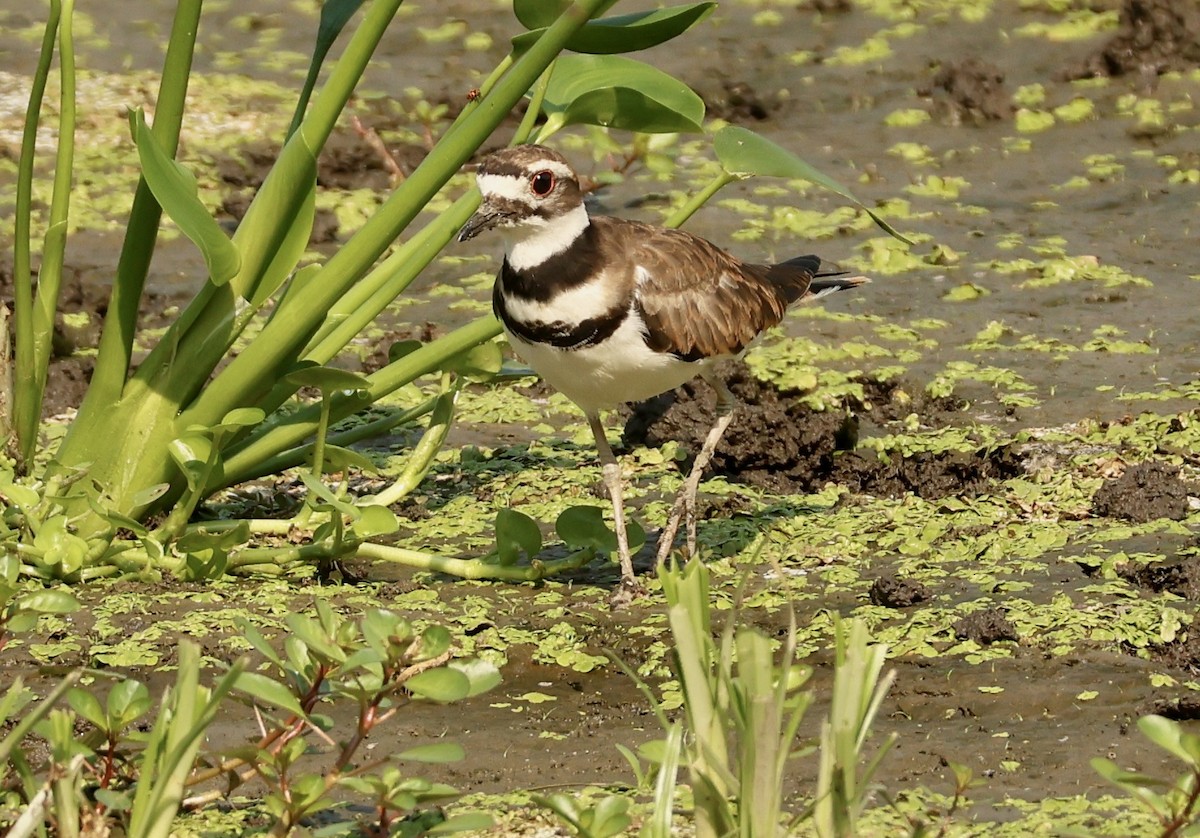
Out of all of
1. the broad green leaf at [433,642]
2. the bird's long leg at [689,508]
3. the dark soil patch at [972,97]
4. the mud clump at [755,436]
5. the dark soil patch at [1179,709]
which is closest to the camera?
the broad green leaf at [433,642]

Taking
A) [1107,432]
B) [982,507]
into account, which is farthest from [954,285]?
[982,507]

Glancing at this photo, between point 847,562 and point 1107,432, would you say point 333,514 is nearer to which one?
point 847,562

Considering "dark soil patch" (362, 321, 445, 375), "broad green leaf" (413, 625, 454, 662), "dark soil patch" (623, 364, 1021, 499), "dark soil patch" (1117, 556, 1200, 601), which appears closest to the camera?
"broad green leaf" (413, 625, 454, 662)

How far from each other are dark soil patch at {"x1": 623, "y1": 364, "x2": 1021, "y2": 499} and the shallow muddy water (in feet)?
0.07

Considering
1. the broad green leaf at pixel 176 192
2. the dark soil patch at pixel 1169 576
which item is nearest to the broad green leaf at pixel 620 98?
the broad green leaf at pixel 176 192

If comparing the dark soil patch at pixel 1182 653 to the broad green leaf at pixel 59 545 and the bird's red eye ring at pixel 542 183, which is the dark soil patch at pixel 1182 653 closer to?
the bird's red eye ring at pixel 542 183

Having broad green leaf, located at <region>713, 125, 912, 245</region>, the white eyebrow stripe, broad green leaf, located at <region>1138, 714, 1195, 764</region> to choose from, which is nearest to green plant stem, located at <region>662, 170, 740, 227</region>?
broad green leaf, located at <region>713, 125, 912, 245</region>

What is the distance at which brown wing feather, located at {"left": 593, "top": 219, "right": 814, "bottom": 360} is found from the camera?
554cm

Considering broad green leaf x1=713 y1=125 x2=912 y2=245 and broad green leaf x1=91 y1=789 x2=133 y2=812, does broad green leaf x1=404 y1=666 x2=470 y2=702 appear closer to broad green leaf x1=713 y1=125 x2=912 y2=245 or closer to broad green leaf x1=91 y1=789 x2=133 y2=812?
broad green leaf x1=91 y1=789 x2=133 y2=812

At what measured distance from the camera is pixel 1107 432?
21.1 feet

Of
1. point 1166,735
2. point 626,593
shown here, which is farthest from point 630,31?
point 1166,735

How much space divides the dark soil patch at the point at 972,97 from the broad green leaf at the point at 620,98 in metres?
4.67

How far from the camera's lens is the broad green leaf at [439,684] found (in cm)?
331

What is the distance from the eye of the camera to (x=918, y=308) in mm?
7863
